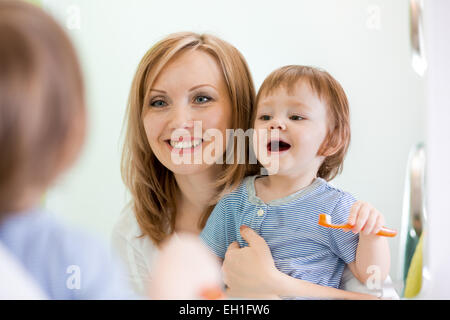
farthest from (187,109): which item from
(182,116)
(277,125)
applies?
(277,125)

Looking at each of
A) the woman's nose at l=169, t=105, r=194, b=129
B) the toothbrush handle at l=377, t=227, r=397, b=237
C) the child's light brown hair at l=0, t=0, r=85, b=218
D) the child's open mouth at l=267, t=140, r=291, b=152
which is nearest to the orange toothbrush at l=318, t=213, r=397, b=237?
the toothbrush handle at l=377, t=227, r=397, b=237

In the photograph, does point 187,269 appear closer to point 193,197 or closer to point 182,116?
point 193,197

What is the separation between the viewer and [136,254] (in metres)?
0.75

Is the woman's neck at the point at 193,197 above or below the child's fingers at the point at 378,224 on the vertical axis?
above

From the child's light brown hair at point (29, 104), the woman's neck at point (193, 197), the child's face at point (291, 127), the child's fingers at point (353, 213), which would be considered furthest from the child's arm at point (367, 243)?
the child's light brown hair at point (29, 104)

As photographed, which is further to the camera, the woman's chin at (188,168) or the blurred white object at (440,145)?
the blurred white object at (440,145)

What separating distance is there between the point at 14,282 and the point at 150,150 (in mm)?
255

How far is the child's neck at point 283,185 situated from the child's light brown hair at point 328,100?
0.08 ft

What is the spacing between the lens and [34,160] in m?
0.65

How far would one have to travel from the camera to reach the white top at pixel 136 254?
29.3 inches

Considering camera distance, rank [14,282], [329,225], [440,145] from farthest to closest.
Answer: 1. [440,145]
2. [329,225]
3. [14,282]

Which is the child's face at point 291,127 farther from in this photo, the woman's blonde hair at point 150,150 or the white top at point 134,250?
the white top at point 134,250

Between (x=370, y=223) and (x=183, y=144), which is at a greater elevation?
(x=183, y=144)
